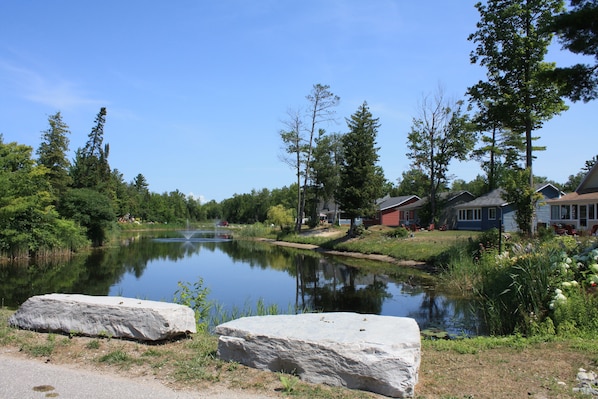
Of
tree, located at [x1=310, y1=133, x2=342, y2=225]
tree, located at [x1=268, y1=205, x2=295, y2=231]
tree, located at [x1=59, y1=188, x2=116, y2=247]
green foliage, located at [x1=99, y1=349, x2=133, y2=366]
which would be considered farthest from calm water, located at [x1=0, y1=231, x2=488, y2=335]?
tree, located at [x1=268, y1=205, x2=295, y2=231]

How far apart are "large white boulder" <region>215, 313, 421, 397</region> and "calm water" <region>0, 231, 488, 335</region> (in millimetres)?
5731

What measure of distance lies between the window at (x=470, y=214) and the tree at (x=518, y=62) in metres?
17.6

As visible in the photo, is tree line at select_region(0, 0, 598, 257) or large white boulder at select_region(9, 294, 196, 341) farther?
tree line at select_region(0, 0, 598, 257)

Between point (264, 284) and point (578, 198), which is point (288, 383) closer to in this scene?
point (264, 284)

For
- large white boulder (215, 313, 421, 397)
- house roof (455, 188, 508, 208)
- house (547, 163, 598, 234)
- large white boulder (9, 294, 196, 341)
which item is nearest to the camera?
large white boulder (215, 313, 421, 397)

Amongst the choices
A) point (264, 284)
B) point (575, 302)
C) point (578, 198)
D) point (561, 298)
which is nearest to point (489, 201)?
point (578, 198)

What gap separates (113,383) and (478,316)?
9205mm

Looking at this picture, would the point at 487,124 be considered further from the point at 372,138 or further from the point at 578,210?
the point at 372,138

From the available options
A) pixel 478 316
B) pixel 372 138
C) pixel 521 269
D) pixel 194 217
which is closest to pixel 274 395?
pixel 521 269

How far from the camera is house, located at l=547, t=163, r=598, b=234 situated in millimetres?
27766

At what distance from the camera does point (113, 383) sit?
4.45 metres

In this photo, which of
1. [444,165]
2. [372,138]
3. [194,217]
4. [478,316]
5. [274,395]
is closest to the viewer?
[274,395]

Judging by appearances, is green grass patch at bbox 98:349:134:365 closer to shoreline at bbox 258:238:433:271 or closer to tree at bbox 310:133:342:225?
shoreline at bbox 258:238:433:271

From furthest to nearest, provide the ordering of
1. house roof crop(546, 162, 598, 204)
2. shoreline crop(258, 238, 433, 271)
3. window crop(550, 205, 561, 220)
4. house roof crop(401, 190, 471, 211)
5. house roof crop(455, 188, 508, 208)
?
1. house roof crop(401, 190, 471, 211)
2. house roof crop(455, 188, 508, 208)
3. window crop(550, 205, 561, 220)
4. house roof crop(546, 162, 598, 204)
5. shoreline crop(258, 238, 433, 271)
